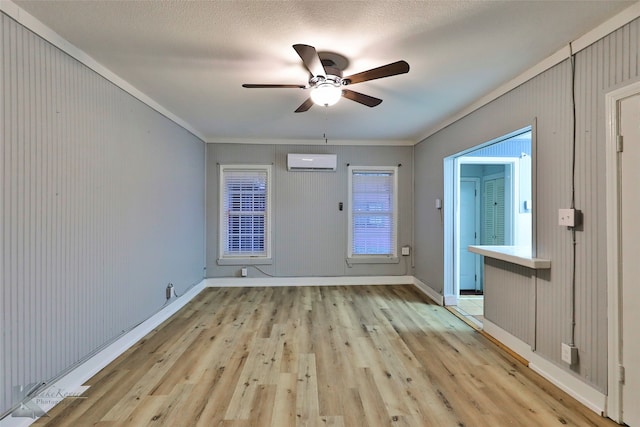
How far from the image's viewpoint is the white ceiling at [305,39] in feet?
5.22

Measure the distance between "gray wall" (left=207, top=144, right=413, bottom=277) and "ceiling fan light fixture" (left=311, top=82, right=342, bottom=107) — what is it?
2588 mm

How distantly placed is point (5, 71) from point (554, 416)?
378 cm

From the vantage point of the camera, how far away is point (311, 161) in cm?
455

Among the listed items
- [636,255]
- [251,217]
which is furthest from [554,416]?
[251,217]

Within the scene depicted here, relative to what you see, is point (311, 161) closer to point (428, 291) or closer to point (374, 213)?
point (374, 213)

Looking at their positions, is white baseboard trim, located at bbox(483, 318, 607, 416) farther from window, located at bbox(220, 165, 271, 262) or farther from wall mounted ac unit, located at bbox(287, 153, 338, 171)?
window, located at bbox(220, 165, 271, 262)

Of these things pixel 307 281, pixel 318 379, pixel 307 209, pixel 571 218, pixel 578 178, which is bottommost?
pixel 318 379

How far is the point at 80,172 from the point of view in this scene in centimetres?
205

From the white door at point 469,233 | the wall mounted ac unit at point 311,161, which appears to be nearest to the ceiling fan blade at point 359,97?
the wall mounted ac unit at point 311,161

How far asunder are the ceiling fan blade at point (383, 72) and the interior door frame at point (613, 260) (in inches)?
49.3

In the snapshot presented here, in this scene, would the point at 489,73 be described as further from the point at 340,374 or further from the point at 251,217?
the point at 251,217

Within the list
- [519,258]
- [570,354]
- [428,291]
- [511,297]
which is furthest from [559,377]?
[428,291]

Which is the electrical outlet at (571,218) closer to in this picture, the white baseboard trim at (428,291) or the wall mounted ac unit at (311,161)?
the white baseboard trim at (428,291)

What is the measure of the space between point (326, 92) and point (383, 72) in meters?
0.43
